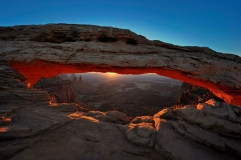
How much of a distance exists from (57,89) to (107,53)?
23.9 metres

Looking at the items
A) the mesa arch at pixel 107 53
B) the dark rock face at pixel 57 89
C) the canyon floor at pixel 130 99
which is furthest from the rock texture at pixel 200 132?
the dark rock face at pixel 57 89

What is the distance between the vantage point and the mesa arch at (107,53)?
8.55 m

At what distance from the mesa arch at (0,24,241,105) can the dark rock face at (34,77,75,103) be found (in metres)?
17.2

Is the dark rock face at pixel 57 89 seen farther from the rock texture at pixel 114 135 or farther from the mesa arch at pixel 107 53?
the rock texture at pixel 114 135

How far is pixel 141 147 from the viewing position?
5418 millimetres

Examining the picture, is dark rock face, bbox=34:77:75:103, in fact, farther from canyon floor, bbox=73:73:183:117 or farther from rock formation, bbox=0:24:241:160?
rock formation, bbox=0:24:241:160

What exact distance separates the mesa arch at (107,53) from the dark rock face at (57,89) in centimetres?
1721

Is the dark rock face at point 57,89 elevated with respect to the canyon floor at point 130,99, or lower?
elevated

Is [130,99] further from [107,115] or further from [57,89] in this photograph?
[107,115]

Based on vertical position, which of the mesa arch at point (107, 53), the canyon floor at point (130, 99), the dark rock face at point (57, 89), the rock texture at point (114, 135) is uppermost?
the mesa arch at point (107, 53)

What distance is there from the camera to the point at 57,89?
27.2 metres

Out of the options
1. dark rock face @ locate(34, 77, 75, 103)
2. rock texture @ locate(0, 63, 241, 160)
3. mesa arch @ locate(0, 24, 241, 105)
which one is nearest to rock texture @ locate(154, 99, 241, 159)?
rock texture @ locate(0, 63, 241, 160)

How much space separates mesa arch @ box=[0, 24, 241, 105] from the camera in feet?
28.0

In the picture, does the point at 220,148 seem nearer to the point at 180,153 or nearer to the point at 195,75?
the point at 180,153
